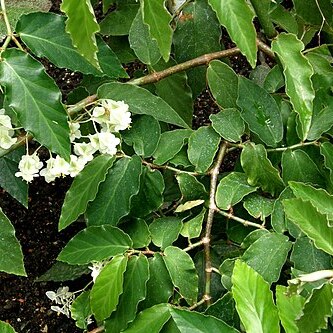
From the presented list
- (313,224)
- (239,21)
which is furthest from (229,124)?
(313,224)

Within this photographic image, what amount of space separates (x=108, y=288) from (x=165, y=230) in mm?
144

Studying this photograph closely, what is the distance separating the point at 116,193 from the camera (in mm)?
1119

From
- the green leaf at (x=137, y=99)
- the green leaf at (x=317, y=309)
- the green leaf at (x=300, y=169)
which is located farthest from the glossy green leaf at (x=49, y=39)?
the green leaf at (x=317, y=309)

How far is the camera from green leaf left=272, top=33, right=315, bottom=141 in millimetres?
1041

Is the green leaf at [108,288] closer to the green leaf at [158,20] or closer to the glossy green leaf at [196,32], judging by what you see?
the green leaf at [158,20]

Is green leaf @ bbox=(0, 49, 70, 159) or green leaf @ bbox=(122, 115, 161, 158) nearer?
green leaf @ bbox=(0, 49, 70, 159)

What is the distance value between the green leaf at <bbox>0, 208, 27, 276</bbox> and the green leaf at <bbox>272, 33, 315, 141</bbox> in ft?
1.51

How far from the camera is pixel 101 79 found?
139cm

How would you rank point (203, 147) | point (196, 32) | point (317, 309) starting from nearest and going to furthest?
point (317, 309) → point (203, 147) → point (196, 32)

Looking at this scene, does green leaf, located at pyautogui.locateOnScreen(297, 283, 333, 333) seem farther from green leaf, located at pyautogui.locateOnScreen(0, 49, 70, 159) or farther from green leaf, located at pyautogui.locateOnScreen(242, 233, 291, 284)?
green leaf, located at pyautogui.locateOnScreen(0, 49, 70, 159)

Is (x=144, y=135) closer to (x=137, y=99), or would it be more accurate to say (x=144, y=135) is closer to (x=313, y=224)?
(x=137, y=99)

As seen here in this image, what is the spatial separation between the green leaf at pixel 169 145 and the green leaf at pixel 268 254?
22 centimetres

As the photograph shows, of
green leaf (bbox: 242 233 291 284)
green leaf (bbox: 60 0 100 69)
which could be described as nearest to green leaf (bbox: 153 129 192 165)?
green leaf (bbox: 242 233 291 284)

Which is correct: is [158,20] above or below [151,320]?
above
